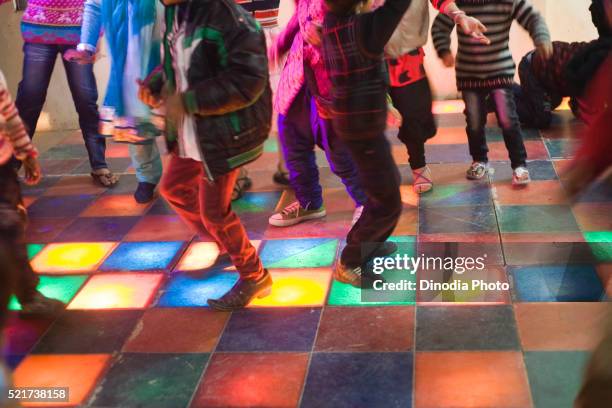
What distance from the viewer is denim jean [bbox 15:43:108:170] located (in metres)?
5.44

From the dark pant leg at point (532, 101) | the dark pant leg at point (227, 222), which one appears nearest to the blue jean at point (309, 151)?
the dark pant leg at point (227, 222)

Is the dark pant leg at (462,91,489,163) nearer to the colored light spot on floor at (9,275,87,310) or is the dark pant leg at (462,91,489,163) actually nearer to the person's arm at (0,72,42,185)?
the colored light spot on floor at (9,275,87,310)

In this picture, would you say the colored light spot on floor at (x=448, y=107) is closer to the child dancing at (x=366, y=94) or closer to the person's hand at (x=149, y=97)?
the child dancing at (x=366, y=94)

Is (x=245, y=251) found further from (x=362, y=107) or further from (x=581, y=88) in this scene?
(x=581, y=88)

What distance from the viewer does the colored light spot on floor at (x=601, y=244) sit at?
13.3 ft

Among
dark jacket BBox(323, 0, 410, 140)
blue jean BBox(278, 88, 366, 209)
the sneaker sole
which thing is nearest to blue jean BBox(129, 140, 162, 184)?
the sneaker sole

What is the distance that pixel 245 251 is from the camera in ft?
12.5

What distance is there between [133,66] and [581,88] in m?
2.79

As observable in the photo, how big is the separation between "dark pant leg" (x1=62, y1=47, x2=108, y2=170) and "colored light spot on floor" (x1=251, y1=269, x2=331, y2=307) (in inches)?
85.5

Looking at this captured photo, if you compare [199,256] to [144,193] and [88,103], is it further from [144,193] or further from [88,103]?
[88,103]

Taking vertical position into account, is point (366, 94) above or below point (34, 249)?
above

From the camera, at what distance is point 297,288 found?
4.03 m

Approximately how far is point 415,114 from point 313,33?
1.33m

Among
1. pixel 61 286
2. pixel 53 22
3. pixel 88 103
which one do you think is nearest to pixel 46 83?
pixel 88 103
